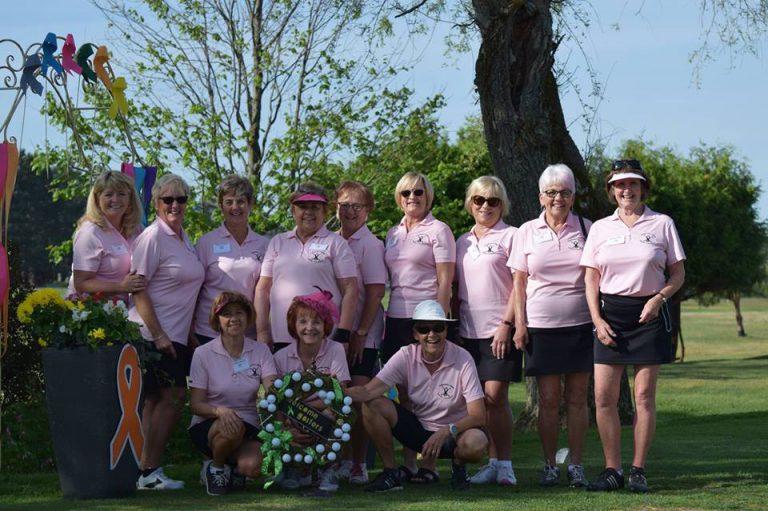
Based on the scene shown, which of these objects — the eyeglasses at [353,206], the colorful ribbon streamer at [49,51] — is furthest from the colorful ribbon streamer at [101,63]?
the eyeglasses at [353,206]

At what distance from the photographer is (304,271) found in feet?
25.8

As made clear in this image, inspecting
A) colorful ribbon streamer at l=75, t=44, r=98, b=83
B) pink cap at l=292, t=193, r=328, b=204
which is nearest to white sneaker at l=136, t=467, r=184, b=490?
pink cap at l=292, t=193, r=328, b=204

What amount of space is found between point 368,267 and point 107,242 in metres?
1.74

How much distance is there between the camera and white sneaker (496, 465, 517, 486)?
25.6ft

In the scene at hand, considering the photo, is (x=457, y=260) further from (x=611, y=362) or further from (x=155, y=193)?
(x=155, y=193)

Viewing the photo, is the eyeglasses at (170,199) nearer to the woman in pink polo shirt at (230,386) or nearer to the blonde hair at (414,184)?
the woman in pink polo shirt at (230,386)

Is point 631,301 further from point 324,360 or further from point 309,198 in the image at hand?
point 309,198

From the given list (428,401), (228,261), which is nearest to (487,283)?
(428,401)

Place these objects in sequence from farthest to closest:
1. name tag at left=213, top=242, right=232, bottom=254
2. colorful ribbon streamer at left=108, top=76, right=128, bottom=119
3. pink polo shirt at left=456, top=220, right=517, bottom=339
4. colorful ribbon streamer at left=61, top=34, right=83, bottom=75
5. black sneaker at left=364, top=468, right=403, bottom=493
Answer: colorful ribbon streamer at left=108, top=76, right=128, bottom=119 < colorful ribbon streamer at left=61, top=34, right=83, bottom=75 < name tag at left=213, top=242, right=232, bottom=254 < pink polo shirt at left=456, top=220, right=517, bottom=339 < black sneaker at left=364, top=468, right=403, bottom=493

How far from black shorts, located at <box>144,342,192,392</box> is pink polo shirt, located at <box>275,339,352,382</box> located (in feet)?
2.18

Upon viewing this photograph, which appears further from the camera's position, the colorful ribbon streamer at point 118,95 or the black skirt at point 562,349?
the colorful ribbon streamer at point 118,95

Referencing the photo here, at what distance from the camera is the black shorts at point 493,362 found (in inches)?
311

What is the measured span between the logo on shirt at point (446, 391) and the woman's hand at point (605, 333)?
0.98 metres

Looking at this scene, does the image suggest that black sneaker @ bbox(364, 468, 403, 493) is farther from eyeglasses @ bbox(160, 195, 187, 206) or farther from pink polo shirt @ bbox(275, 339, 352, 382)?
eyeglasses @ bbox(160, 195, 187, 206)
